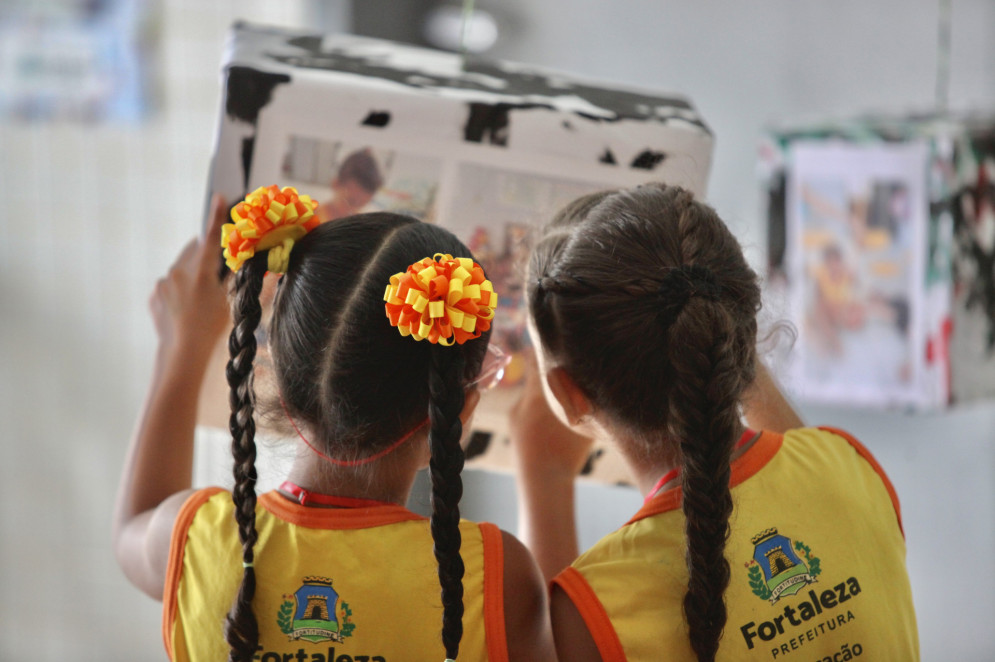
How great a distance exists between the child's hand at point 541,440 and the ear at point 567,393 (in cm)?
14

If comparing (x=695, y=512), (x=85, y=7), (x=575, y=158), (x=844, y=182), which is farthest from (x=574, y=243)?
(x=85, y=7)

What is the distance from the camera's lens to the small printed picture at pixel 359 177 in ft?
2.63

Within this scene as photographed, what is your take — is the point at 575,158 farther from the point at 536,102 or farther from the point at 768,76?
the point at 768,76

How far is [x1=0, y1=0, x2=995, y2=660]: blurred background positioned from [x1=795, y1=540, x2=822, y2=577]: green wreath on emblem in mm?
1005

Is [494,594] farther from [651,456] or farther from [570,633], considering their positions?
[651,456]

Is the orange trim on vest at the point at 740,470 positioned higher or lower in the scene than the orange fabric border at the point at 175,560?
higher

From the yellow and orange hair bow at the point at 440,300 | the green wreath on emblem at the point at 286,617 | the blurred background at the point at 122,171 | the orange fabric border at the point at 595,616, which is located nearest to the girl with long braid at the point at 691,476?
the orange fabric border at the point at 595,616

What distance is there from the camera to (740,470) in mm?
738

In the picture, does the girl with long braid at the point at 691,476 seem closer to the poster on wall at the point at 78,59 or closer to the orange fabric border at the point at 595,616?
the orange fabric border at the point at 595,616

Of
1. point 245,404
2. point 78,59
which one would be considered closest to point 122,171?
point 78,59

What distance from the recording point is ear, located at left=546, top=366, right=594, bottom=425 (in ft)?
2.50

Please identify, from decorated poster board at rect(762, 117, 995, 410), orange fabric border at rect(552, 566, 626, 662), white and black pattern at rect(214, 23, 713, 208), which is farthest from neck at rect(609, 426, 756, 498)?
decorated poster board at rect(762, 117, 995, 410)

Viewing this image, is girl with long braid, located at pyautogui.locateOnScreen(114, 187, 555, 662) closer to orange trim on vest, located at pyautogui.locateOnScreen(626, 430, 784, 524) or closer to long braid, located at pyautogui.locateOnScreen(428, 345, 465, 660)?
long braid, located at pyautogui.locateOnScreen(428, 345, 465, 660)

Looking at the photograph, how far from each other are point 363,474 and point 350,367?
0.35 ft
